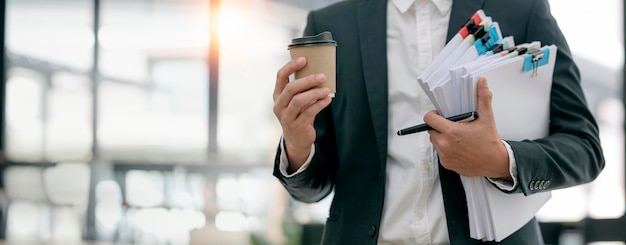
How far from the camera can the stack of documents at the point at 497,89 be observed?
1.06m

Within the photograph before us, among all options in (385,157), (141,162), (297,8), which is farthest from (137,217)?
(385,157)

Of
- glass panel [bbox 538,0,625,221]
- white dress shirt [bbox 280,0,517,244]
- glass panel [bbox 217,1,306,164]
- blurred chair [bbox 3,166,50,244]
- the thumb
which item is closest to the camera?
the thumb

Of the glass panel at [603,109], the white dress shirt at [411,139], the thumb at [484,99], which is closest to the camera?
the thumb at [484,99]

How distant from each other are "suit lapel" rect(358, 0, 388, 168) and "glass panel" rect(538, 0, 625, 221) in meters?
2.42

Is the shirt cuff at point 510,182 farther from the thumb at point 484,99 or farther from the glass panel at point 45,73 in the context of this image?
the glass panel at point 45,73

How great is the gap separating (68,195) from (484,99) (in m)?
3.41

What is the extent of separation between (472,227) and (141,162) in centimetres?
289

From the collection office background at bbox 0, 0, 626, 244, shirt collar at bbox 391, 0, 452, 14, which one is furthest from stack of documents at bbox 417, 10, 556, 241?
office background at bbox 0, 0, 626, 244

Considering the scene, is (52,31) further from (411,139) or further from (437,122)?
(437,122)

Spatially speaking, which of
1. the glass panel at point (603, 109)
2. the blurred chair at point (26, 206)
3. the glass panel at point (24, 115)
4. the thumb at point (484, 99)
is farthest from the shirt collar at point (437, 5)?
the blurred chair at point (26, 206)

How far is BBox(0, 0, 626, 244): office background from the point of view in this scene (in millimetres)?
3527

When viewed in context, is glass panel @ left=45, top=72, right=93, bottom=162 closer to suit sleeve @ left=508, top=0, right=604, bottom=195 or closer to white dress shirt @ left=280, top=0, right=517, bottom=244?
white dress shirt @ left=280, top=0, right=517, bottom=244

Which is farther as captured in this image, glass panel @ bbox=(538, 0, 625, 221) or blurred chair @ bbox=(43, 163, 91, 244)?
blurred chair @ bbox=(43, 163, 91, 244)

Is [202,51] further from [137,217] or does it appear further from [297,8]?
[137,217]
